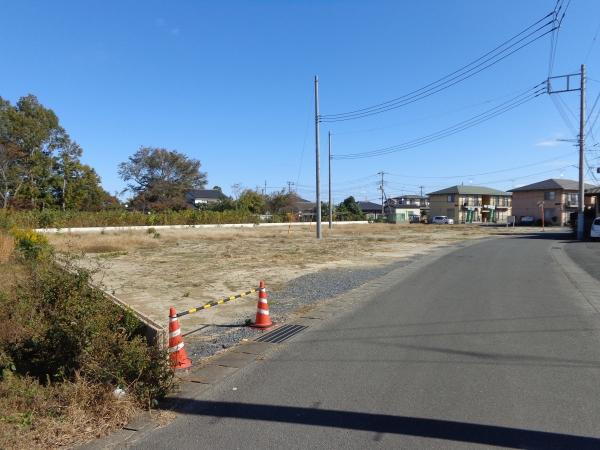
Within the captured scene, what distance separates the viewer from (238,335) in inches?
286

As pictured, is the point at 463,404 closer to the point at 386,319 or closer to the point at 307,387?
the point at 307,387

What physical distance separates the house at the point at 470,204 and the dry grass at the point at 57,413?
91264mm

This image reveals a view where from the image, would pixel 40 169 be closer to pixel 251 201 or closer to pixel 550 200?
pixel 251 201

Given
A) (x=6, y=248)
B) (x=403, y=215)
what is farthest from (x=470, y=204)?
(x=6, y=248)

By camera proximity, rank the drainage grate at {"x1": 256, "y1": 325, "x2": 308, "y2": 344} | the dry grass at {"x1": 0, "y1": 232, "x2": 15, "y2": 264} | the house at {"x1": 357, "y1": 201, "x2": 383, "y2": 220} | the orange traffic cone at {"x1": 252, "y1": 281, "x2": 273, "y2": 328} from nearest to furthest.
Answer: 1. the drainage grate at {"x1": 256, "y1": 325, "x2": 308, "y2": 344}
2. the orange traffic cone at {"x1": 252, "y1": 281, "x2": 273, "y2": 328}
3. the dry grass at {"x1": 0, "y1": 232, "x2": 15, "y2": 264}
4. the house at {"x1": 357, "y1": 201, "x2": 383, "y2": 220}

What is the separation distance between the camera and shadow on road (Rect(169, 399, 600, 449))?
143 inches

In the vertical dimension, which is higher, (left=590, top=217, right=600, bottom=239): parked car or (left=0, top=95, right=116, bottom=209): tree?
(left=0, top=95, right=116, bottom=209): tree

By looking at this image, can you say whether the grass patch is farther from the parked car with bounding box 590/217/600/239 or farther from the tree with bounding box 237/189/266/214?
the tree with bounding box 237/189/266/214

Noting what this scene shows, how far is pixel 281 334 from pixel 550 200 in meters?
73.7

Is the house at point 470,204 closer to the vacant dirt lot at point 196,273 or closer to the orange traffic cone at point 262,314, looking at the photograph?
the vacant dirt lot at point 196,273

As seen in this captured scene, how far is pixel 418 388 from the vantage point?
15.7 feet

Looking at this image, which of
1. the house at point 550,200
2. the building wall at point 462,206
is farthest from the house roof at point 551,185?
Result: the building wall at point 462,206

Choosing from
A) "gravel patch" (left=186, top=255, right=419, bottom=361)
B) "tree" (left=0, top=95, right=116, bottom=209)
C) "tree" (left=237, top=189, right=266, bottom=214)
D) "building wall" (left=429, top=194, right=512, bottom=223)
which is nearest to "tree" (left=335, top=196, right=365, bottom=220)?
"tree" (left=237, top=189, right=266, bottom=214)

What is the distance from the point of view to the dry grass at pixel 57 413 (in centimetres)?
371
